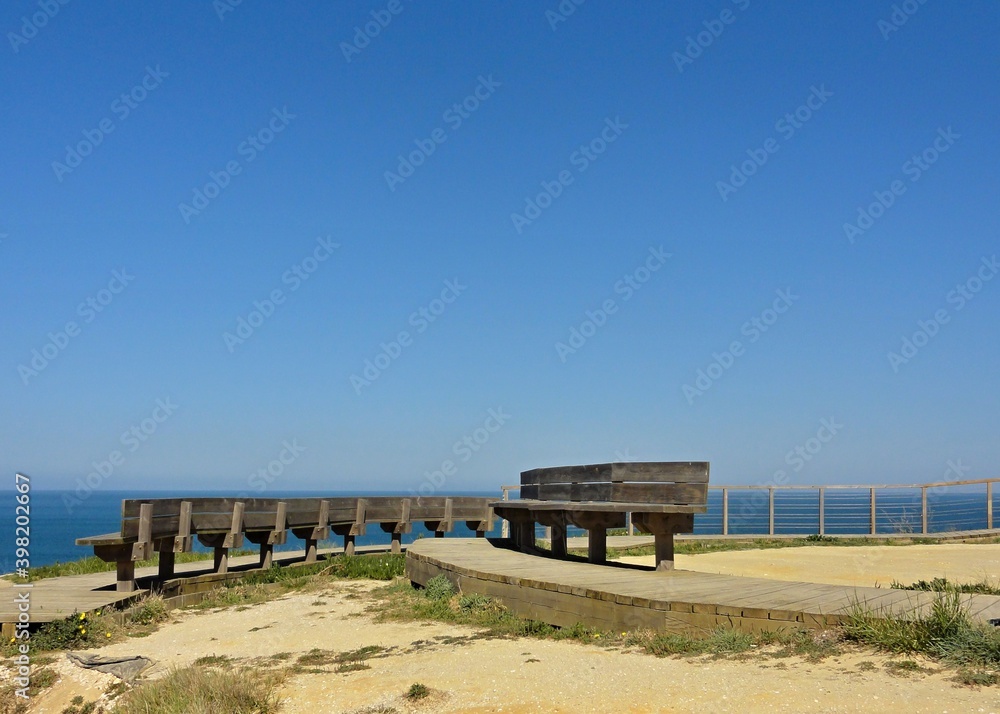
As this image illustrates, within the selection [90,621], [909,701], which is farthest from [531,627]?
[90,621]

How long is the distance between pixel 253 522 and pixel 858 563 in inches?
425

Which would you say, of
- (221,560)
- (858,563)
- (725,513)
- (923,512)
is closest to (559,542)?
(221,560)

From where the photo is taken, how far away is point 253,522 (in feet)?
45.0

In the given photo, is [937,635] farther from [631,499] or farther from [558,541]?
[558,541]

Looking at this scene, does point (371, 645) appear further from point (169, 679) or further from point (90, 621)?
point (90, 621)

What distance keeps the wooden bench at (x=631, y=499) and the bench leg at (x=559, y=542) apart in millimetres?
37

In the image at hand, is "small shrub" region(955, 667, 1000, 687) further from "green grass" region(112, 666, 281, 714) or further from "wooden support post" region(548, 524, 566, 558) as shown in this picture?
"wooden support post" region(548, 524, 566, 558)

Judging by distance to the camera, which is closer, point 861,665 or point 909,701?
point 909,701

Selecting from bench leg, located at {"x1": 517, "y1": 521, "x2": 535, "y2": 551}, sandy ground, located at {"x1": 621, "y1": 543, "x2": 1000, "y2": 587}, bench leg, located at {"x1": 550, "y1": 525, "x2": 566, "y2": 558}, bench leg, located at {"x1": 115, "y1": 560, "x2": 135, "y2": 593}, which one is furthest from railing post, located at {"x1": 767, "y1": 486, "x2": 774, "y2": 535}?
bench leg, located at {"x1": 115, "y1": 560, "x2": 135, "y2": 593}

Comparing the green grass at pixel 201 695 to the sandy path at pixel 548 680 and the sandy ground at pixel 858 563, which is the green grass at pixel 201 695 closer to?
the sandy path at pixel 548 680

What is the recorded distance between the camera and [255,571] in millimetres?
13727

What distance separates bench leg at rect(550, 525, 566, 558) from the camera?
13.0 meters

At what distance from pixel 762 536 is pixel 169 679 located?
17.3 metres

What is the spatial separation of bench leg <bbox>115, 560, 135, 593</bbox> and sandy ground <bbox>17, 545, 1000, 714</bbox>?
148 cm
